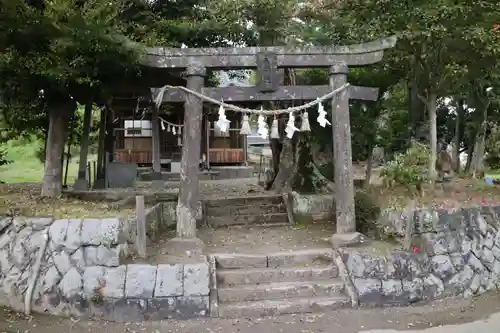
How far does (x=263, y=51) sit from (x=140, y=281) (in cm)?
484

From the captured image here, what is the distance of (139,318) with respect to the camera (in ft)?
24.2

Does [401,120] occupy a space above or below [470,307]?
above

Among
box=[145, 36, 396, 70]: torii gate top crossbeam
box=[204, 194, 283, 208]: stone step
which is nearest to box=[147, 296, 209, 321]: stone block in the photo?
box=[145, 36, 396, 70]: torii gate top crossbeam

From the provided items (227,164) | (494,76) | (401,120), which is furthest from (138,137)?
(494,76)

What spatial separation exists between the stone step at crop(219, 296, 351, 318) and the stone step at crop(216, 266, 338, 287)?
511mm

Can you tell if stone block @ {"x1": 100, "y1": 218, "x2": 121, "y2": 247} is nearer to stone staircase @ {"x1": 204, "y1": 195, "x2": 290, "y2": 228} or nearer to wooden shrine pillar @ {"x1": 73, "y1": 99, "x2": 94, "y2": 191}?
stone staircase @ {"x1": 204, "y1": 195, "x2": 290, "y2": 228}

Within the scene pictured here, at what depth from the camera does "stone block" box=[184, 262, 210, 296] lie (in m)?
7.54

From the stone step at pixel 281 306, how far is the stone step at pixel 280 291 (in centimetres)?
12

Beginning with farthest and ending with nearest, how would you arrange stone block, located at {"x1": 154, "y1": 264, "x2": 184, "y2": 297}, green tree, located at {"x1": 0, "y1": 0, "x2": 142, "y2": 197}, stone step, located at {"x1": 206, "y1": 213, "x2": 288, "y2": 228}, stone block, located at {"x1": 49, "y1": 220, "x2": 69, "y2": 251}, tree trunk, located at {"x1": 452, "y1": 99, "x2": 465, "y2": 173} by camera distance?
tree trunk, located at {"x1": 452, "y1": 99, "x2": 465, "y2": 173}, stone step, located at {"x1": 206, "y1": 213, "x2": 288, "y2": 228}, green tree, located at {"x1": 0, "y1": 0, "x2": 142, "y2": 197}, stone block, located at {"x1": 49, "y1": 220, "x2": 69, "y2": 251}, stone block, located at {"x1": 154, "y1": 264, "x2": 184, "y2": 297}

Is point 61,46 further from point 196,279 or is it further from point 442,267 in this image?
point 442,267

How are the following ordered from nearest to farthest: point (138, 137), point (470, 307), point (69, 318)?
point (69, 318) < point (470, 307) < point (138, 137)

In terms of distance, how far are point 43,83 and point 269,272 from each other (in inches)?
244

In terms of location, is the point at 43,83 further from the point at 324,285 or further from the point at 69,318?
the point at 324,285

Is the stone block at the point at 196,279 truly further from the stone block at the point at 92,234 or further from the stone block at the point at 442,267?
the stone block at the point at 442,267
